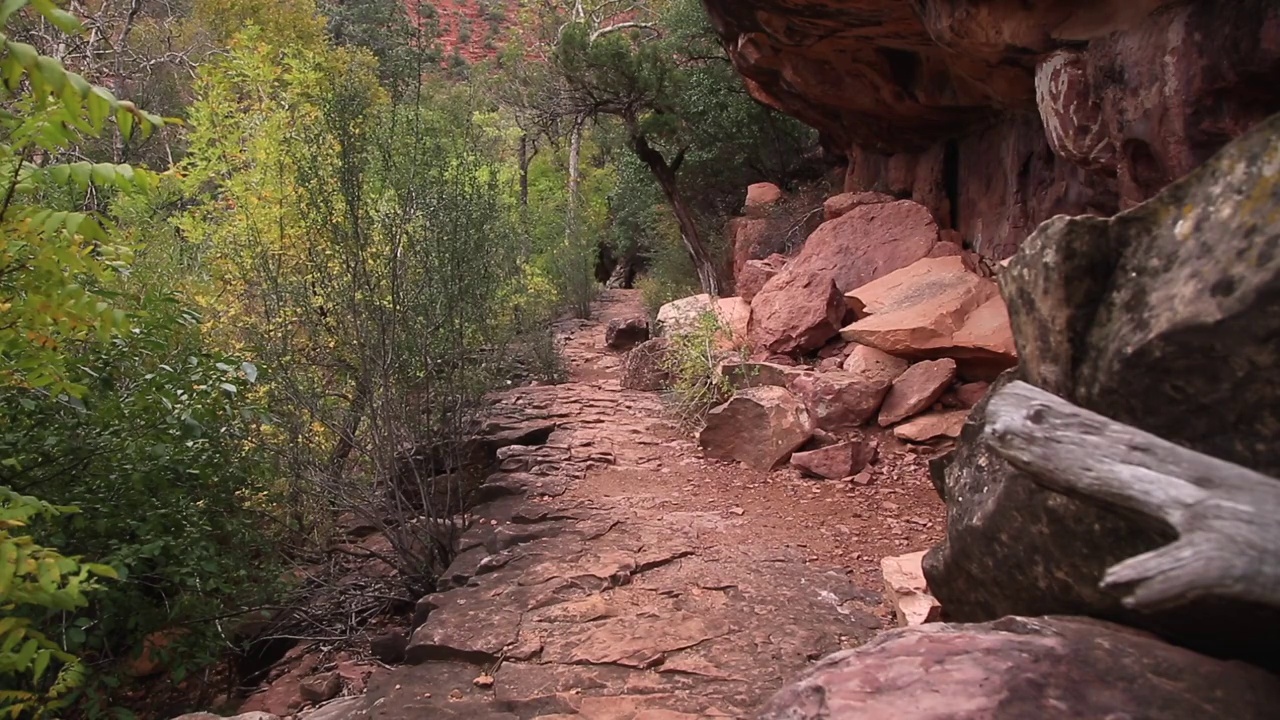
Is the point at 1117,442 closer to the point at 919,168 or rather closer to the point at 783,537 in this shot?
the point at 783,537

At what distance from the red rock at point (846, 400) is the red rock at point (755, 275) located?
3291mm

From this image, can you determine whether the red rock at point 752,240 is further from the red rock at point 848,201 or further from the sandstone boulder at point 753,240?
the red rock at point 848,201

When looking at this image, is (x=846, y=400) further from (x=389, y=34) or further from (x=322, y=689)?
(x=389, y=34)

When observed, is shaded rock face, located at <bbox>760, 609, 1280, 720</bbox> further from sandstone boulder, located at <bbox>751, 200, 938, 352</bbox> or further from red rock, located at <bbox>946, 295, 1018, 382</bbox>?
sandstone boulder, located at <bbox>751, 200, 938, 352</bbox>

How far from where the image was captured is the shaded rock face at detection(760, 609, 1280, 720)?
1.75 m

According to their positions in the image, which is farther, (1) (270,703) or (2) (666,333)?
(2) (666,333)

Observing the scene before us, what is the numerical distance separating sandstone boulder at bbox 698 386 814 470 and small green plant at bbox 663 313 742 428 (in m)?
0.57

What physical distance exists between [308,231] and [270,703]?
2.87 m

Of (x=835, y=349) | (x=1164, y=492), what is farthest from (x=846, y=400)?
(x=1164, y=492)

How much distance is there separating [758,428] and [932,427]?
4.25ft

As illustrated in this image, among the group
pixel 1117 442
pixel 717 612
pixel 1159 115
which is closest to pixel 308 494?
pixel 717 612

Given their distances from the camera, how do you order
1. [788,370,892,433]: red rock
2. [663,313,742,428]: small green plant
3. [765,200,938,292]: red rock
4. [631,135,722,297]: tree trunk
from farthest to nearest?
[631,135,722,297]: tree trunk → [765,200,938,292]: red rock → [663,313,742,428]: small green plant → [788,370,892,433]: red rock

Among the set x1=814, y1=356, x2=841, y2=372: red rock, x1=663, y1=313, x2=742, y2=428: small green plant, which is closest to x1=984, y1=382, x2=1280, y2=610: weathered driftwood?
x1=814, y1=356, x2=841, y2=372: red rock

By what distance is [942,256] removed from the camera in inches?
313
